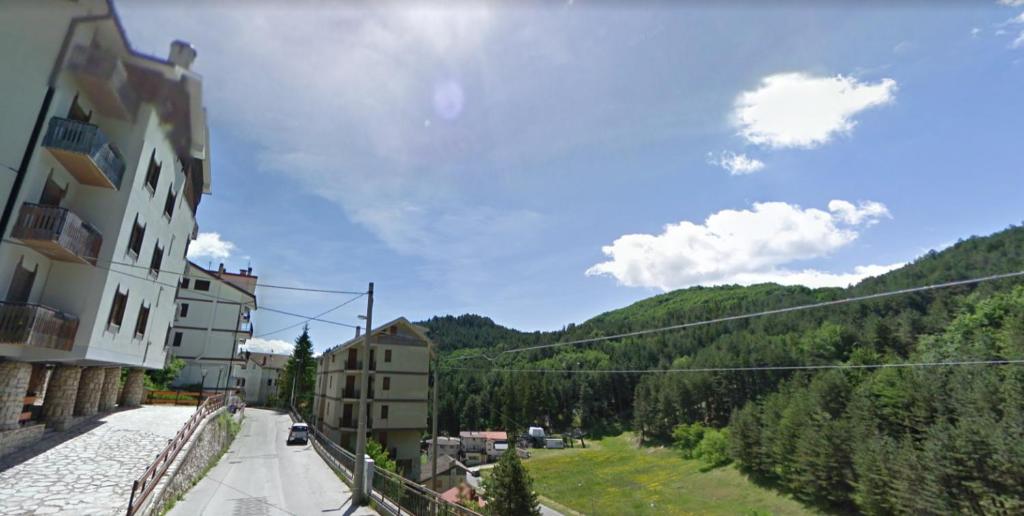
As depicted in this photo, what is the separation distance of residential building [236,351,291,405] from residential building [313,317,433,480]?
29.2 m

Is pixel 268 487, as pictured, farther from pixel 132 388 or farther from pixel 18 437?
pixel 132 388

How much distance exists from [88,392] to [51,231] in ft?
31.1

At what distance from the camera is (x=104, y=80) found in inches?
450

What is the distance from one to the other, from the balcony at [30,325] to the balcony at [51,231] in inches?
65.0

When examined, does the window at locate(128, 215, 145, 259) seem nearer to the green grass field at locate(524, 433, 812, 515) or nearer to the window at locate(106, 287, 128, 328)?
the window at locate(106, 287, 128, 328)

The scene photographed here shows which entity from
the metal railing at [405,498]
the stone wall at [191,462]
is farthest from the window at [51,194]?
the metal railing at [405,498]

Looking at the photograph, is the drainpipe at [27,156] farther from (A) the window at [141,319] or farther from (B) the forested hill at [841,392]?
(B) the forested hill at [841,392]

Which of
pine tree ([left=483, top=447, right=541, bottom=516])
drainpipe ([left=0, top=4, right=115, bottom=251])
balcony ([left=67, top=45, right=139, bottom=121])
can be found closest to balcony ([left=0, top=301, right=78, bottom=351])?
drainpipe ([left=0, top=4, right=115, bottom=251])

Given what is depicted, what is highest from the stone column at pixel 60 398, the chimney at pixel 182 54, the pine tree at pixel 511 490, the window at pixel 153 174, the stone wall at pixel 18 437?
the window at pixel 153 174

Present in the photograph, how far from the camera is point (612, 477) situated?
62625mm

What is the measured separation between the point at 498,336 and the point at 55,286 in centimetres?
17468

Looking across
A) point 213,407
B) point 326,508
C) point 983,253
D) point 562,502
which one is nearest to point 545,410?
point 562,502

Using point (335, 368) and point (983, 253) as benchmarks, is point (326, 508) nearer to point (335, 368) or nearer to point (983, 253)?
point (335, 368)

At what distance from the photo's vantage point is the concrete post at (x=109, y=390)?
740 inches
